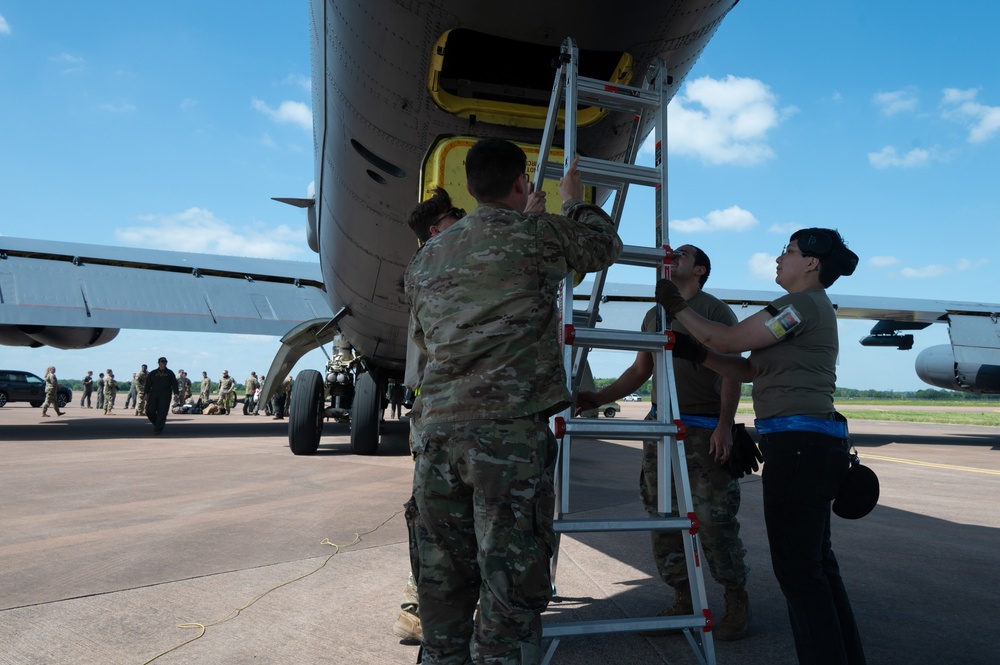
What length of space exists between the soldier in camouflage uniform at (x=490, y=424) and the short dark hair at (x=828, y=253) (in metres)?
1.02

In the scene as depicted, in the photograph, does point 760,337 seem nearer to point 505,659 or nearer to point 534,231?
point 534,231

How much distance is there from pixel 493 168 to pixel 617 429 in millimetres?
1208

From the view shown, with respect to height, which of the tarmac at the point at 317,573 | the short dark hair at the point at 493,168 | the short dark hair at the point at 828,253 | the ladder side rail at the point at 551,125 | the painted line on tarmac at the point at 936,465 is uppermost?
the ladder side rail at the point at 551,125

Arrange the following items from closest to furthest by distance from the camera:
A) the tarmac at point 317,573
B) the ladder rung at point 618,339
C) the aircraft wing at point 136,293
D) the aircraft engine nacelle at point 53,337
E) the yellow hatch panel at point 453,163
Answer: the ladder rung at point 618,339 → the tarmac at point 317,573 → the yellow hatch panel at point 453,163 → the aircraft wing at point 136,293 → the aircraft engine nacelle at point 53,337

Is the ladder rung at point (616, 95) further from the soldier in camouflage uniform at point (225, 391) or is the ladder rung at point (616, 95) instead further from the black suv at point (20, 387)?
the black suv at point (20, 387)

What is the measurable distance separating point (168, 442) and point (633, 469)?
9.34m

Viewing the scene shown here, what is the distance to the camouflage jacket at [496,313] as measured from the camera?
210 centimetres

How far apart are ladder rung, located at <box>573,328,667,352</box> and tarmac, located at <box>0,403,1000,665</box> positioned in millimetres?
1390

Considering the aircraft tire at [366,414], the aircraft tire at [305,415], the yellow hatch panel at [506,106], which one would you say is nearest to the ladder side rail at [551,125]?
the yellow hatch panel at [506,106]

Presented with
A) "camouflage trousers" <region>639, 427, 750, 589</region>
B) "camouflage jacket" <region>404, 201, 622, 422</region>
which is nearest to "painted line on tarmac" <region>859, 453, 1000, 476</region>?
"camouflage trousers" <region>639, 427, 750, 589</region>

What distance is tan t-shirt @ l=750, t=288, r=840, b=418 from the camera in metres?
2.55

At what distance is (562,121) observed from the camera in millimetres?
4168

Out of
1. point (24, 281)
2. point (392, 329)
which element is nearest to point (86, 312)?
point (24, 281)

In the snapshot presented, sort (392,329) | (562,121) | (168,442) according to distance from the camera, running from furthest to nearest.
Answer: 1. (168,442)
2. (392,329)
3. (562,121)
